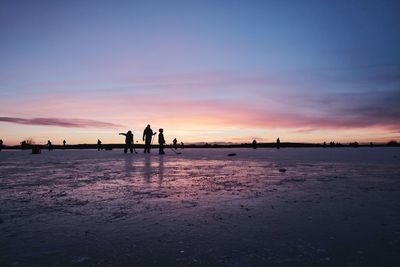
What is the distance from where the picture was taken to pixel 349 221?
142 inches

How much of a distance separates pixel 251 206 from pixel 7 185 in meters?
5.15

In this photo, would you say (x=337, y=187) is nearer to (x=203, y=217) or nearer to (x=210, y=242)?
(x=203, y=217)

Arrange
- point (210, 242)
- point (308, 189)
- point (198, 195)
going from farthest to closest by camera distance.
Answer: point (308, 189) < point (198, 195) < point (210, 242)

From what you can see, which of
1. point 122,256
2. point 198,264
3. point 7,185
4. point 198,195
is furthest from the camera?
point 7,185

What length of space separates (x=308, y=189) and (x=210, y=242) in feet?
12.0

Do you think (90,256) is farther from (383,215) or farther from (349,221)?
Result: (383,215)

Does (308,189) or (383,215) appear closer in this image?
(383,215)

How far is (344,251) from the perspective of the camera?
2.64 meters

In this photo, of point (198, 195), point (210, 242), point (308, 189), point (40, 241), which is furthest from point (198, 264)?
point (308, 189)

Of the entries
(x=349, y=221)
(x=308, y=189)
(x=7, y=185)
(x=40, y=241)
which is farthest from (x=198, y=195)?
(x=7, y=185)

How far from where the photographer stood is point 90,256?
2.54 metres

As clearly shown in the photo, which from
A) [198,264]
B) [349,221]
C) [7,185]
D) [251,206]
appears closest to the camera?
[198,264]

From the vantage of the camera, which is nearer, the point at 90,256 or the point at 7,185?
the point at 90,256

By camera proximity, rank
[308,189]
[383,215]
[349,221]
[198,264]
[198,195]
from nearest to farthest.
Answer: [198,264] < [349,221] < [383,215] < [198,195] < [308,189]
